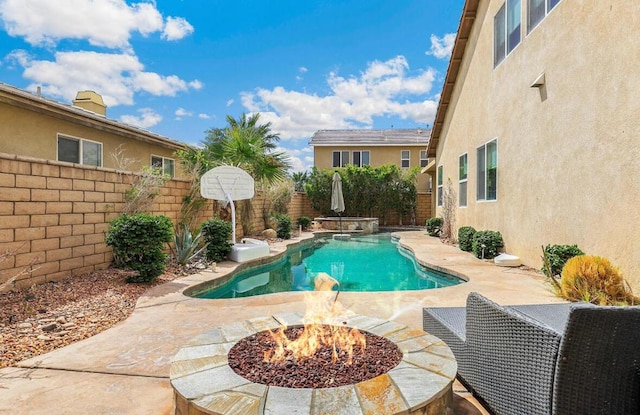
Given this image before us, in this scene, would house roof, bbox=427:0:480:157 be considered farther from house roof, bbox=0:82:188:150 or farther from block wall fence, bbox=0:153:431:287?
block wall fence, bbox=0:153:431:287

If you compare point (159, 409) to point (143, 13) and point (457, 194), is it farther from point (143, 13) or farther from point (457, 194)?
point (457, 194)

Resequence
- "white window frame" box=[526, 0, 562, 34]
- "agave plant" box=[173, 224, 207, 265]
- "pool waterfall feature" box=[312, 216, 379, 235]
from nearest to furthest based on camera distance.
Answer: "white window frame" box=[526, 0, 562, 34] → "agave plant" box=[173, 224, 207, 265] → "pool waterfall feature" box=[312, 216, 379, 235]

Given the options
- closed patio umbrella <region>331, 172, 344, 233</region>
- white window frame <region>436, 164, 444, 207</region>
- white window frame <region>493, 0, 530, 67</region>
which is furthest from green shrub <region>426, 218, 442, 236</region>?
white window frame <region>493, 0, 530, 67</region>

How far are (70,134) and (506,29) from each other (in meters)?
11.2

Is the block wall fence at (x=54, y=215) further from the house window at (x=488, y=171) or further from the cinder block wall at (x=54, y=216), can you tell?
the house window at (x=488, y=171)

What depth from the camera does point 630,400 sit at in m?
1.73

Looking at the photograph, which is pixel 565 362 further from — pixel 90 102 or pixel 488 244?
pixel 90 102

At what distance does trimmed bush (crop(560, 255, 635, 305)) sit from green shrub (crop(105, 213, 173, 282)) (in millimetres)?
6142

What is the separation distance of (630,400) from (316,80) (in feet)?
68.0

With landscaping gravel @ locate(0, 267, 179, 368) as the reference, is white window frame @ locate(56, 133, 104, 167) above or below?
above

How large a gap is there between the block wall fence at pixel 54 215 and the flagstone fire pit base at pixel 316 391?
3.89 metres

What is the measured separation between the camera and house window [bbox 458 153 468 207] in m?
11.4

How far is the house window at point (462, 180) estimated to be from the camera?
11362 mm

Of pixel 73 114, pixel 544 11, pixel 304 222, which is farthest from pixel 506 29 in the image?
pixel 304 222
